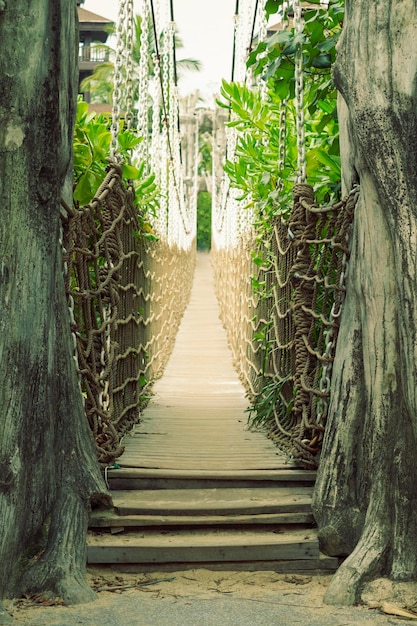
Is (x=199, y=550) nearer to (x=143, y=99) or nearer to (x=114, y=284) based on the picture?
(x=114, y=284)

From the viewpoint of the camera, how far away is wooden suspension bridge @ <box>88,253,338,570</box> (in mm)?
2809

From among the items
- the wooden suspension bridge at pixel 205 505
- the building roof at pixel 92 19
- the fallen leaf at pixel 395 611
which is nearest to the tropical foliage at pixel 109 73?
the building roof at pixel 92 19

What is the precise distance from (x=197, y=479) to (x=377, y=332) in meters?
0.99

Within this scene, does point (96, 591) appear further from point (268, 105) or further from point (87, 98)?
point (87, 98)

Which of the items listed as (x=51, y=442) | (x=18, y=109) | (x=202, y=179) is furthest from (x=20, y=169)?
(x=202, y=179)

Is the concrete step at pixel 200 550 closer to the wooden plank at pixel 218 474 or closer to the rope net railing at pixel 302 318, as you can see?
the wooden plank at pixel 218 474

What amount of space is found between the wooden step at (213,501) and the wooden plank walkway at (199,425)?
168 mm

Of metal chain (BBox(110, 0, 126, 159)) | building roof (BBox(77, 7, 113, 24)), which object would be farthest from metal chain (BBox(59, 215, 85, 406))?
building roof (BBox(77, 7, 113, 24))

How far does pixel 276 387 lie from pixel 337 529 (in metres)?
1.27

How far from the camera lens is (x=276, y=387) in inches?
158

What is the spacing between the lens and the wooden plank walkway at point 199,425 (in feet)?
11.4

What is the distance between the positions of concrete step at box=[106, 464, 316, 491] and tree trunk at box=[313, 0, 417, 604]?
0.38 metres

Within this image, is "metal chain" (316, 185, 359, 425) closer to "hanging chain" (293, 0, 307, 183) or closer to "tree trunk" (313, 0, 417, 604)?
"tree trunk" (313, 0, 417, 604)

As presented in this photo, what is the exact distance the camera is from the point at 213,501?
3.10 meters
